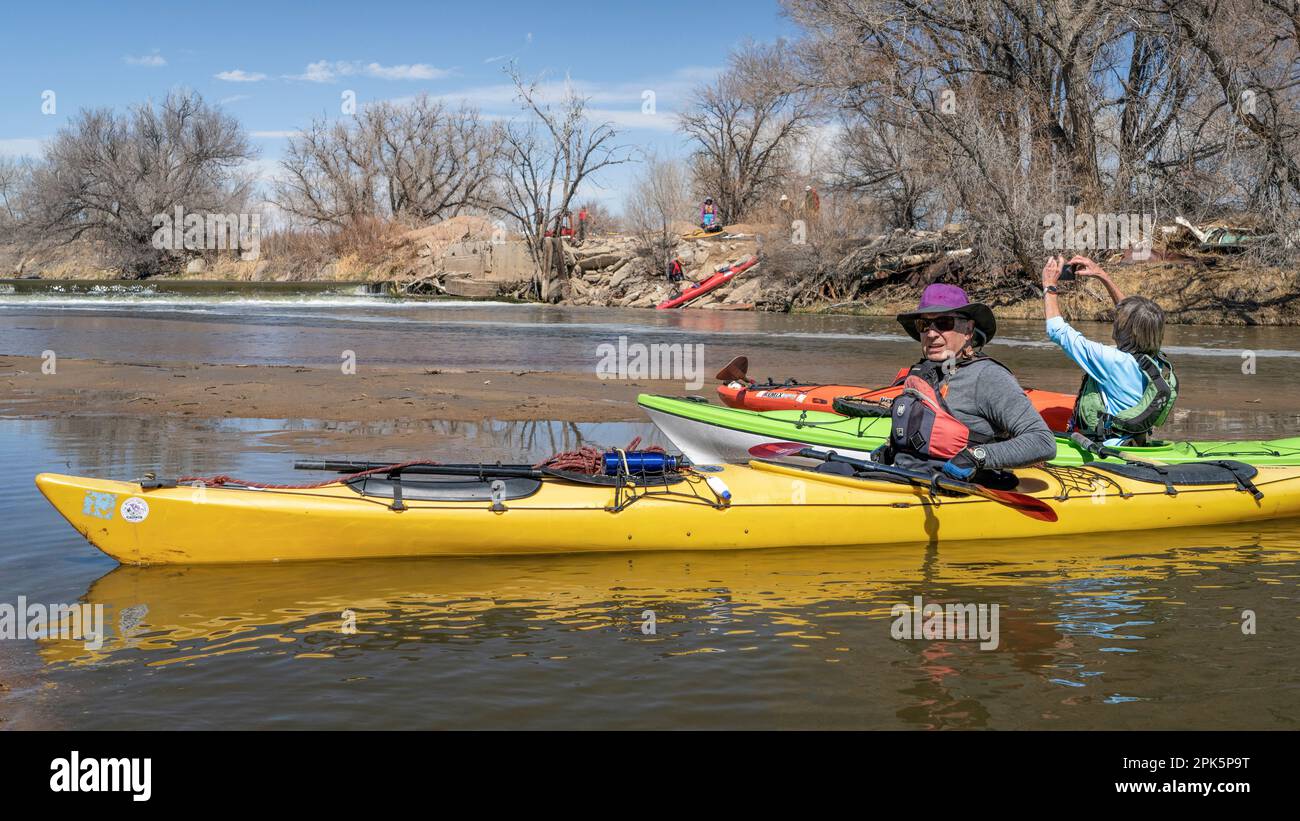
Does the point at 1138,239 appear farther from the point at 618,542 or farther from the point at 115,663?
the point at 115,663

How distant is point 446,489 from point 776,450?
2180mm

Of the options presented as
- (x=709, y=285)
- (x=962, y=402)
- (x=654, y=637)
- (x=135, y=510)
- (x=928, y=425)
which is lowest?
(x=654, y=637)

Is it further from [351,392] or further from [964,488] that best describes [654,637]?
[351,392]

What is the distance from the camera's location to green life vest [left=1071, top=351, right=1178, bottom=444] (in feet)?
21.4

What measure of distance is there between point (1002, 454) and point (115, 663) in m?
4.01

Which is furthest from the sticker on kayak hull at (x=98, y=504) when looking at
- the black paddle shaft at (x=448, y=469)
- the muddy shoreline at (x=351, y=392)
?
the muddy shoreline at (x=351, y=392)

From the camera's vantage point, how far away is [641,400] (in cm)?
811

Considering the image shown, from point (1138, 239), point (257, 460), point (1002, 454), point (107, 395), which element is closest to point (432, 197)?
point (1138, 239)

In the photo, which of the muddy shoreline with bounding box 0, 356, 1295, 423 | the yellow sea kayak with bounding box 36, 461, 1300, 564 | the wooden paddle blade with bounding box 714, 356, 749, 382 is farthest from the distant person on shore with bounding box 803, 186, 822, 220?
the yellow sea kayak with bounding box 36, 461, 1300, 564

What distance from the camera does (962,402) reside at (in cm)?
565

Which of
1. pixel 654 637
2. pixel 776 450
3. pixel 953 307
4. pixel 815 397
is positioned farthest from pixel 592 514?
pixel 815 397

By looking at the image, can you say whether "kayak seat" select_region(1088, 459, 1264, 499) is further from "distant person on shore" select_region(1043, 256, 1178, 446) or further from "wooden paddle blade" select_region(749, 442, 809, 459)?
"wooden paddle blade" select_region(749, 442, 809, 459)

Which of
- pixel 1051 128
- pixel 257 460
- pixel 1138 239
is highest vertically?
pixel 1051 128
